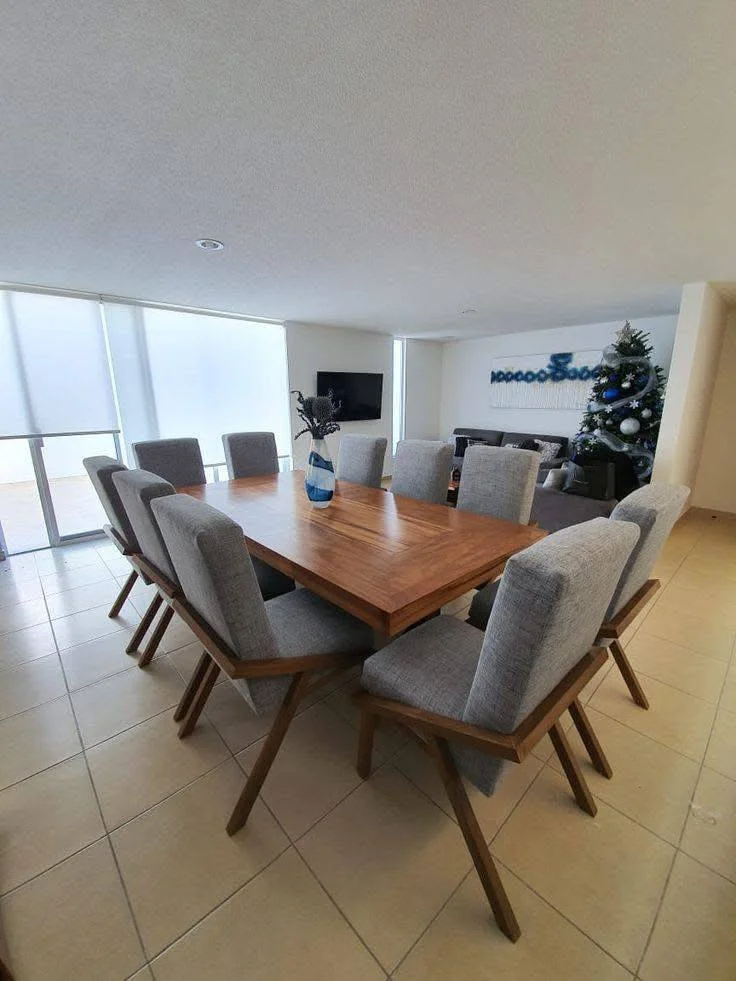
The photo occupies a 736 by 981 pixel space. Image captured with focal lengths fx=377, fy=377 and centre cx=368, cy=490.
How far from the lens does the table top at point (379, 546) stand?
1.19 meters

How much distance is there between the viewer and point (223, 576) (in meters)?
1.01

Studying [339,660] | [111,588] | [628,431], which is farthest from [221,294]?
[628,431]

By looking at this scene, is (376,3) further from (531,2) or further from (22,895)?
(22,895)

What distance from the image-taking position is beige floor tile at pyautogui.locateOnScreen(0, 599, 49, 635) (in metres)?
2.28

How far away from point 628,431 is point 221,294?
408 cm

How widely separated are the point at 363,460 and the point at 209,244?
1613mm

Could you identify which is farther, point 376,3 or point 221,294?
point 221,294

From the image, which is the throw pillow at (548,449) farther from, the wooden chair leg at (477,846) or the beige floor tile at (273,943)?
the beige floor tile at (273,943)

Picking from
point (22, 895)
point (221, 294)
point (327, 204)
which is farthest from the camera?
point (221, 294)

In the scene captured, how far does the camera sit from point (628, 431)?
3779mm

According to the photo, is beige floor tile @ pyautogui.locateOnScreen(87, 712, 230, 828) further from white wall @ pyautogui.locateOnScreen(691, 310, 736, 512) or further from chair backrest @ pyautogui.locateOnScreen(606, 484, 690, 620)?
white wall @ pyautogui.locateOnScreen(691, 310, 736, 512)

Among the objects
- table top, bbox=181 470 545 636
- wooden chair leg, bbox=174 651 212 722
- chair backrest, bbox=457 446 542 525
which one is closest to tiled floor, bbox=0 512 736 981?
wooden chair leg, bbox=174 651 212 722

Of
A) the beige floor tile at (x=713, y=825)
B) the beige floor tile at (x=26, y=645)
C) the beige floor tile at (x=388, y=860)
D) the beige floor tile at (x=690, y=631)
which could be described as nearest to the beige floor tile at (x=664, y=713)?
the beige floor tile at (x=713, y=825)

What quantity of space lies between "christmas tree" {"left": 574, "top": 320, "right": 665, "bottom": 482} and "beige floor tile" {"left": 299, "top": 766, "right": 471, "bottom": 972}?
12.4 ft
